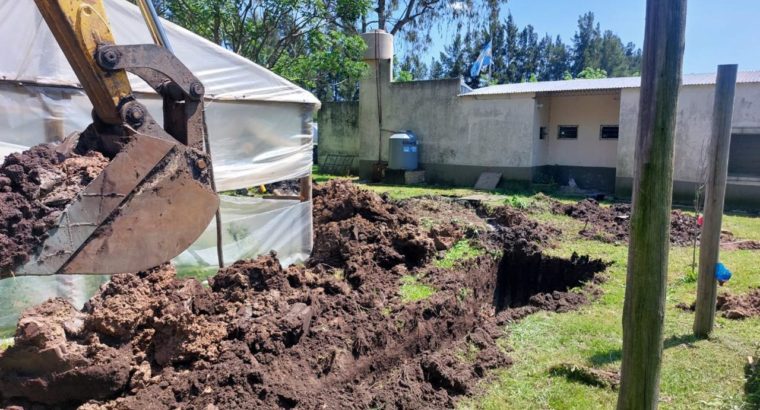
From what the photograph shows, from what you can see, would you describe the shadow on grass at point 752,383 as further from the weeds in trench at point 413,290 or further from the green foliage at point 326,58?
the green foliage at point 326,58

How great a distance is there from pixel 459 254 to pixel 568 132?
489 inches

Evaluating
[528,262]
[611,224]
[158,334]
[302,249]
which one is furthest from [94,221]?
[611,224]

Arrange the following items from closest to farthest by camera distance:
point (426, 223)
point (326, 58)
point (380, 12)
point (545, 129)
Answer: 1. point (426, 223)
2. point (326, 58)
3. point (545, 129)
4. point (380, 12)

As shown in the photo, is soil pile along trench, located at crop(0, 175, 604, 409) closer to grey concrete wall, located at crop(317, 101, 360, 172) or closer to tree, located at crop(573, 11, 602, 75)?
grey concrete wall, located at crop(317, 101, 360, 172)

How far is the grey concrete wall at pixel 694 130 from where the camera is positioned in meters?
13.4

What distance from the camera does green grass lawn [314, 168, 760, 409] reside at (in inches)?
152

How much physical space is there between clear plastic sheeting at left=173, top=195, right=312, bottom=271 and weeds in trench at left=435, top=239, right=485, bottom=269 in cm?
211

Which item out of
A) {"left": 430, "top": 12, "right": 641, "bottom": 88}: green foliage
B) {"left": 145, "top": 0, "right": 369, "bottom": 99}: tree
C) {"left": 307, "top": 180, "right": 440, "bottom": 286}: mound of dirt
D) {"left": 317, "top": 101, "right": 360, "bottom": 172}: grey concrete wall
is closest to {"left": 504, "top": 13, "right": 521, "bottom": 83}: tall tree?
{"left": 430, "top": 12, "right": 641, "bottom": 88}: green foliage

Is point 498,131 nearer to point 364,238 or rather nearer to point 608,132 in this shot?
point 608,132

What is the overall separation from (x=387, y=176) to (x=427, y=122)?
260cm

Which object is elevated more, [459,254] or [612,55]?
[612,55]

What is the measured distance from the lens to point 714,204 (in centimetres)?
Answer: 470

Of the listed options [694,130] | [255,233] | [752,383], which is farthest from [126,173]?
[694,130]

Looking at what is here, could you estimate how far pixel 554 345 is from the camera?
15.9 feet
